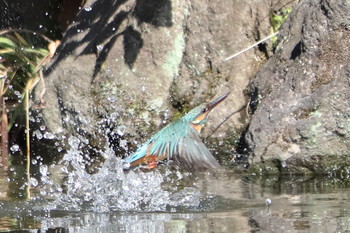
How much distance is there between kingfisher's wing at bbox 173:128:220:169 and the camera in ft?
14.6

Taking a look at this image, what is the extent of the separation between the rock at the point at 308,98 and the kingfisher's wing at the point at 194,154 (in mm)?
704

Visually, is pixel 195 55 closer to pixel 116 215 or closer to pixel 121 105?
pixel 121 105

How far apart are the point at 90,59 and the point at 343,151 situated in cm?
206

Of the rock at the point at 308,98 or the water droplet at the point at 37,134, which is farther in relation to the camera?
the water droplet at the point at 37,134

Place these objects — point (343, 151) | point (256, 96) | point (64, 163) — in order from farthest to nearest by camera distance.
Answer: point (64, 163)
point (256, 96)
point (343, 151)

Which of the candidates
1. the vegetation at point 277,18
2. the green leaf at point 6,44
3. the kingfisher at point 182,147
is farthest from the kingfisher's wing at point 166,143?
the green leaf at point 6,44

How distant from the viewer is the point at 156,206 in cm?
436

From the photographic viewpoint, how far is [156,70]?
591 centimetres

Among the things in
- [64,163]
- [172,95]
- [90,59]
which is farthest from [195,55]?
[64,163]

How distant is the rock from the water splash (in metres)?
0.67

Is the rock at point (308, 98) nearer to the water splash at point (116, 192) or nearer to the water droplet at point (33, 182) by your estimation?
the water splash at point (116, 192)

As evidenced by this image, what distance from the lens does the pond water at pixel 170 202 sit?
12.4 ft

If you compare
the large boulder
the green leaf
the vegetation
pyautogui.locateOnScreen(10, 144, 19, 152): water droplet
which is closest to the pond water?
the large boulder

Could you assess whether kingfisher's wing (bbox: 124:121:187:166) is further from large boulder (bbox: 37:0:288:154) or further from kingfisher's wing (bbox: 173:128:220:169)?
large boulder (bbox: 37:0:288:154)
